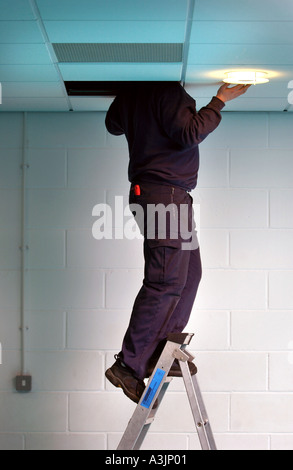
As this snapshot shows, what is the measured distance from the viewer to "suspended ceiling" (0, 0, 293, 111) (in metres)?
2.18

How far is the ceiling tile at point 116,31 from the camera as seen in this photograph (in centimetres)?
232

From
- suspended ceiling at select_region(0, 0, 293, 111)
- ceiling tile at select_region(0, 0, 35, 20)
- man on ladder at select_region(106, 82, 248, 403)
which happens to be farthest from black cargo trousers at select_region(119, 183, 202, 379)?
ceiling tile at select_region(0, 0, 35, 20)

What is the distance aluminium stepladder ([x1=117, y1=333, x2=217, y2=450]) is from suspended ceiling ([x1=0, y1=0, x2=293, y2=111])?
3.42 ft

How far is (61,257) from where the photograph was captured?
12.1ft

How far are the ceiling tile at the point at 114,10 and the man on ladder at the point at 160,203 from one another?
0.58 meters

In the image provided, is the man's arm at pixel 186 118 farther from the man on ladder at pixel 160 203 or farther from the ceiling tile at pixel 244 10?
the ceiling tile at pixel 244 10

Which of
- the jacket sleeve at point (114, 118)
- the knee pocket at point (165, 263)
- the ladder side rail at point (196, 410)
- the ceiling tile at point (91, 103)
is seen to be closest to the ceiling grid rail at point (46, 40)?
the ceiling tile at point (91, 103)

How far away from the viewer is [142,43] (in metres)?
2.52

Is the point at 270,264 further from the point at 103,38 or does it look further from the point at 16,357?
the point at 103,38

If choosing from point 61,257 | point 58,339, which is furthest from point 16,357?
point 61,257
